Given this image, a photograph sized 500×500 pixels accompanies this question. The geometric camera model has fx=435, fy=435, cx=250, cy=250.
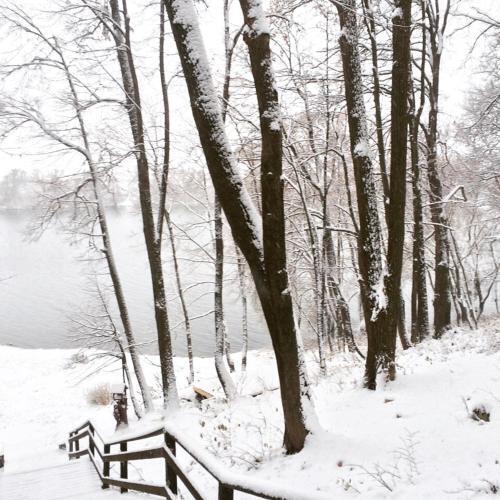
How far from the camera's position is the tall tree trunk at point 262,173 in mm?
4461

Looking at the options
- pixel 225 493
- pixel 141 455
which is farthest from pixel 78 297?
pixel 225 493

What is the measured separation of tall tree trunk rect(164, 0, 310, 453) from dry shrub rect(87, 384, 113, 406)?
693 inches

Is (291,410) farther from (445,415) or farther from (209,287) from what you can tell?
(209,287)

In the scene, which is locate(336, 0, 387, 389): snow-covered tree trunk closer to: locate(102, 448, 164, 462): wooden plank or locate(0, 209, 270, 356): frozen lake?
locate(102, 448, 164, 462): wooden plank

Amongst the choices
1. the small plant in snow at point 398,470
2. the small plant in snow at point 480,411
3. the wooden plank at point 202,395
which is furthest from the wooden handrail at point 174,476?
the wooden plank at point 202,395

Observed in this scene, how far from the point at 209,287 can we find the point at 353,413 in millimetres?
32621

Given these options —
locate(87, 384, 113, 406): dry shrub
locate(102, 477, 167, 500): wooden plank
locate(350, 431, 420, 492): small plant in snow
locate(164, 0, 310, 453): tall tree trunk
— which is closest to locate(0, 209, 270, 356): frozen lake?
locate(87, 384, 113, 406): dry shrub

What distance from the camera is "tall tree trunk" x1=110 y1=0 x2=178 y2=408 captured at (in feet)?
33.9

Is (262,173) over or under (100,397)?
over

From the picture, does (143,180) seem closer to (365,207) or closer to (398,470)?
(365,207)

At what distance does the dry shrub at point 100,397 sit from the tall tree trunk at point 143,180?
10414 mm

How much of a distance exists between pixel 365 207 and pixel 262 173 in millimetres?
2632

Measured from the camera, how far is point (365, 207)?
6648 millimetres

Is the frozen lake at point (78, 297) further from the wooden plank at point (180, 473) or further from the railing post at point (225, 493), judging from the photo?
the railing post at point (225, 493)
